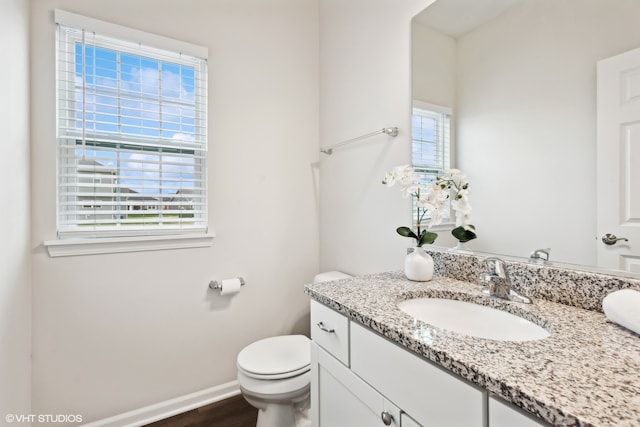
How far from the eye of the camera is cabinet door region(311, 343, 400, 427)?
0.83 meters

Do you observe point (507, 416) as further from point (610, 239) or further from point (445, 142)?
point (445, 142)

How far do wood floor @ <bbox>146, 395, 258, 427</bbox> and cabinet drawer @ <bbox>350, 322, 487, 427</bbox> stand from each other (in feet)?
3.83

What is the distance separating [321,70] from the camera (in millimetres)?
2207

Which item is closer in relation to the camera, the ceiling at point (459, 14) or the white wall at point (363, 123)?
the ceiling at point (459, 14)

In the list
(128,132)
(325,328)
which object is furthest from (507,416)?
(128,132)

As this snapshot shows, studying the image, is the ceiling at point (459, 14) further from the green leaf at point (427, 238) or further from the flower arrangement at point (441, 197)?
the green leaf at point (427, 238)

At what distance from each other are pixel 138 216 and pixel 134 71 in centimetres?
81

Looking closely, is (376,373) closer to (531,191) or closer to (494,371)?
(494,371)

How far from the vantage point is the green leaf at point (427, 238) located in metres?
1.25

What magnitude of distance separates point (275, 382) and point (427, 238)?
0.95 metres

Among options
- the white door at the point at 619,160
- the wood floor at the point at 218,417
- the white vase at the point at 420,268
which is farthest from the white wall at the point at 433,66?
the wood floor at the point at 218,417

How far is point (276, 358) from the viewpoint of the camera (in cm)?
151

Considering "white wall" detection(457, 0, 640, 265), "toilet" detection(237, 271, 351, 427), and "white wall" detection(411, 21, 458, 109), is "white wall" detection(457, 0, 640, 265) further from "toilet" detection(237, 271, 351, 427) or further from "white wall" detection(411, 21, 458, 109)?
"toilet" detection(237, 271, 351, 427)

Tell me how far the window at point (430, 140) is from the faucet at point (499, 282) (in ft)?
1.03
